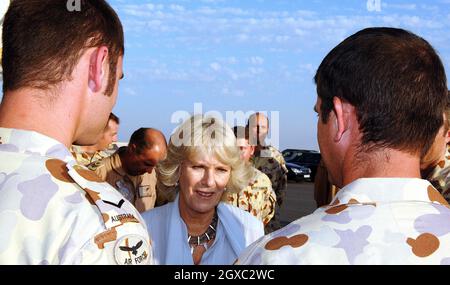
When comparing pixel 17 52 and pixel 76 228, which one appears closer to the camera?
pixel 76 228

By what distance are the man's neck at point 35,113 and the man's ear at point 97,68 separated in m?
0.12

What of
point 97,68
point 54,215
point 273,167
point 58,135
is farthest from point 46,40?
point 273,167

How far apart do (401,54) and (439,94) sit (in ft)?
0.66

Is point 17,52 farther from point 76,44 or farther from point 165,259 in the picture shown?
point 165,259

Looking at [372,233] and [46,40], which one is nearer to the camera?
[372,233]

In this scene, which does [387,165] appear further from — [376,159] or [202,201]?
[202,201]

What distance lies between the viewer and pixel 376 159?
1728mm

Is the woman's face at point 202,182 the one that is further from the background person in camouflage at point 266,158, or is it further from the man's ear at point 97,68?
the background person in camouflage at point 266,158

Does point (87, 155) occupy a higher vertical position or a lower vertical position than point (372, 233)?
lower

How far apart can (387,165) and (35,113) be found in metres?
1.13

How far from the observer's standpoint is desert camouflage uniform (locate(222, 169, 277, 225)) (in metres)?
5.38
